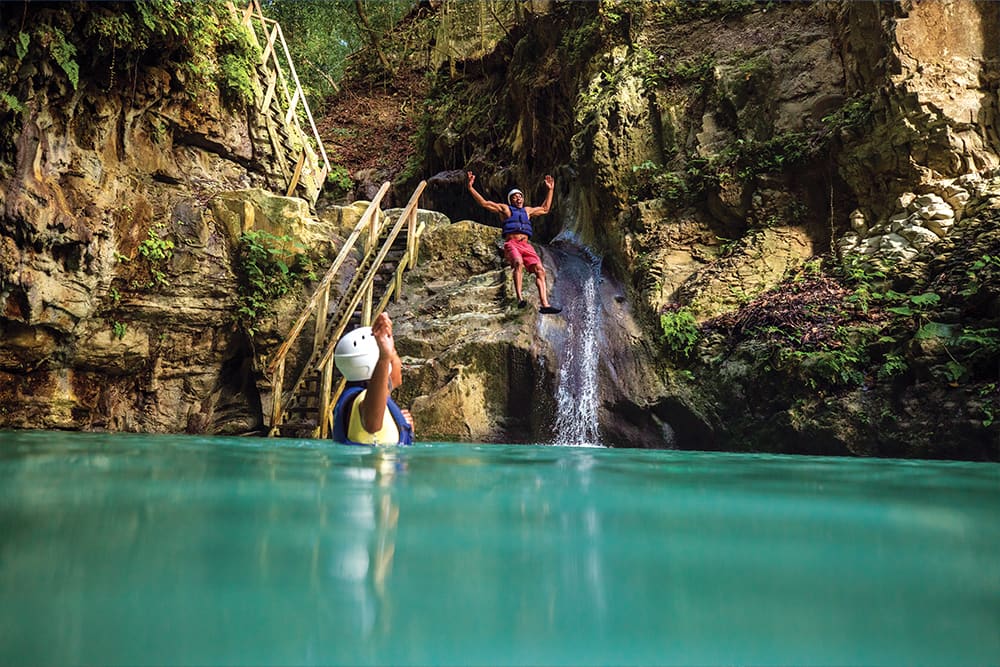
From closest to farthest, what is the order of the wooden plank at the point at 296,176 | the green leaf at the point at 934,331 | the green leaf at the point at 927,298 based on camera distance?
the green leaf at the point at 934,331
the green leaf at the point at 927,298
the wooden plank at the point at 296,176

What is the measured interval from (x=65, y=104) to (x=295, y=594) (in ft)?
38.1

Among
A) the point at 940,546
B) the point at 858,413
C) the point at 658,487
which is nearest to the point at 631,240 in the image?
the point at 858,413

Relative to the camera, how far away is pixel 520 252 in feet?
32.4

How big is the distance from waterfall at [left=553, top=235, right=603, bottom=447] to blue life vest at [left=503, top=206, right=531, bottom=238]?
157 cm

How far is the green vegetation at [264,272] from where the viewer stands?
35.3 feet

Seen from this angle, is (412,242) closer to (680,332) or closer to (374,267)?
(374,267)

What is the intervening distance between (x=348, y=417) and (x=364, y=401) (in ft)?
1.18

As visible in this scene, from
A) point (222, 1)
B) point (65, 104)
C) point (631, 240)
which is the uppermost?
point (222, 1)

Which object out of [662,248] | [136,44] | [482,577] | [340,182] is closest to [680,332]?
[662,248]

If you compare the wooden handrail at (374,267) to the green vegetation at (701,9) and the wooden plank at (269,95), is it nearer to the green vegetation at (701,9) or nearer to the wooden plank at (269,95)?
the wooden plank at (269,95)

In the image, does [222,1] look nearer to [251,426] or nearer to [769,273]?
[251,426]

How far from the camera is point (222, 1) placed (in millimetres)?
12875

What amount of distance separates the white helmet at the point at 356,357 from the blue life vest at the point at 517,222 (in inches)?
213

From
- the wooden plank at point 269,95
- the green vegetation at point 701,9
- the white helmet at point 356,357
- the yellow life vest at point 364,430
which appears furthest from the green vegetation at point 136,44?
the green vegetation at point 701,9
